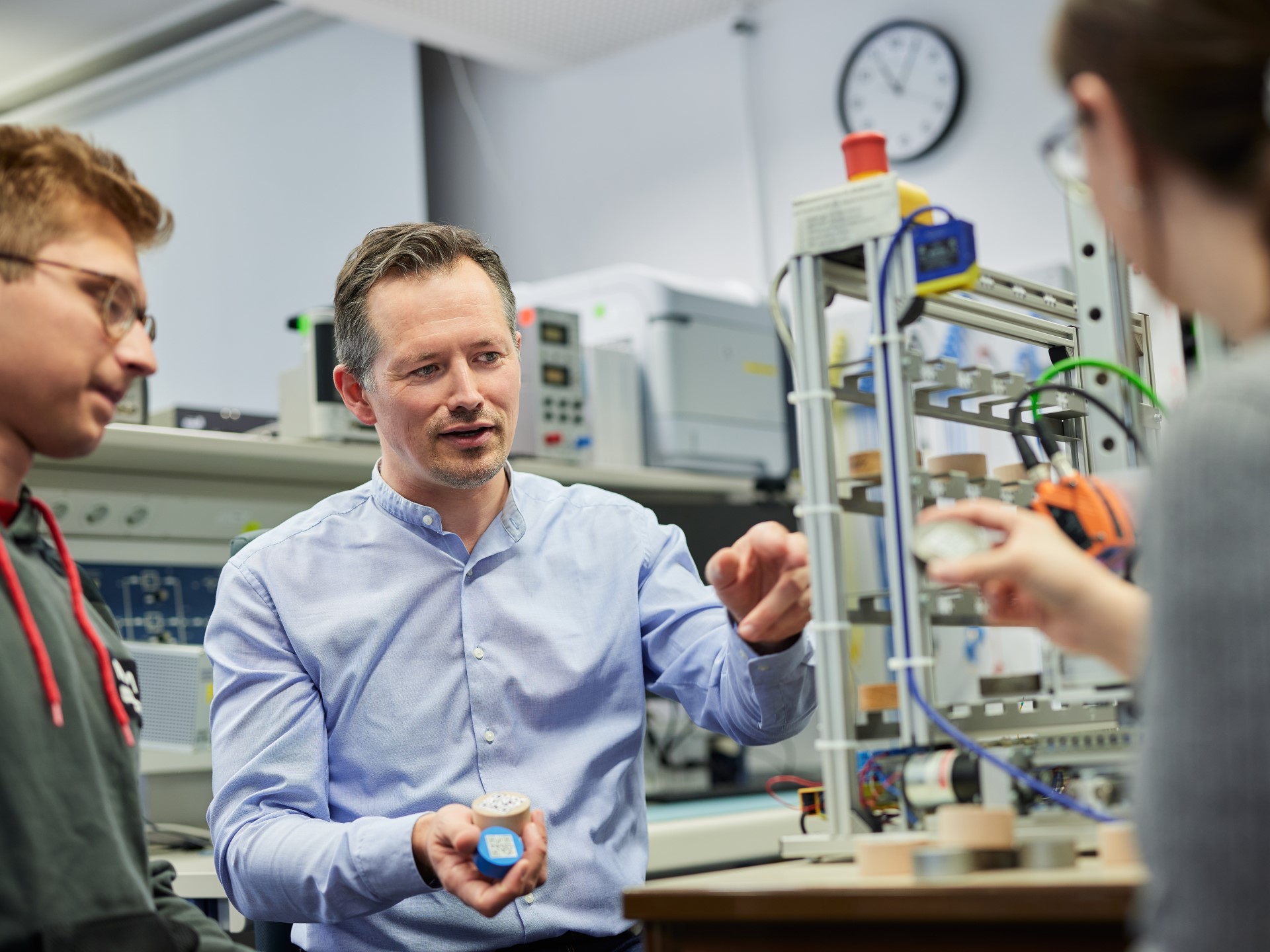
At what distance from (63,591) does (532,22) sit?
343 cm

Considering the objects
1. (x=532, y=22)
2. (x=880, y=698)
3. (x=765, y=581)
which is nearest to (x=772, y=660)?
(x=765, y=581)

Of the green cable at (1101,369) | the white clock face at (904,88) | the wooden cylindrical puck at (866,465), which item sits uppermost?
the white clock face at (904,88)

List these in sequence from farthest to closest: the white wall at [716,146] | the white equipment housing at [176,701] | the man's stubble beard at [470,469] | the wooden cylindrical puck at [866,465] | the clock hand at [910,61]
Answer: the clock hand at [910,61] < the white wall at [716,146] < the white equipment housing at [176,701] < the man's stubble beard at [470,469] < the wooden cylindrical puck at [866,465]

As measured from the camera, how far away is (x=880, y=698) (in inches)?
43.9

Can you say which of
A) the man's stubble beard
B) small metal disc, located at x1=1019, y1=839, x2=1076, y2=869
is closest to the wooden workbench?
small metal disc, located at x1=1019, y1=839, x2=1076, y2=869

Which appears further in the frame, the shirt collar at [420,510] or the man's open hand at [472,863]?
the shirt collar at [420,510]

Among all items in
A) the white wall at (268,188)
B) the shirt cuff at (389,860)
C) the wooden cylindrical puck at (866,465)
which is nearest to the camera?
the wooden cylindrical puck at (866,465)

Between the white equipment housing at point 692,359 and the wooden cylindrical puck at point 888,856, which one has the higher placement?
the white equipment housing at point 692,359

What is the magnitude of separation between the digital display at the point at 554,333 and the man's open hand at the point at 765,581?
74.0 inches

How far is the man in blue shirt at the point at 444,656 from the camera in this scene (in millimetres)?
1435

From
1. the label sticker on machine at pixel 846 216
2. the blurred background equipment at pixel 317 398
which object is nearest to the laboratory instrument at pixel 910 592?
the label sticker on machine at pixel 846 216

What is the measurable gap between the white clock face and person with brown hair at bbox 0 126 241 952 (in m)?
3.19

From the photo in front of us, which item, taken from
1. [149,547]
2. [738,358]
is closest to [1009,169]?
[738,358]

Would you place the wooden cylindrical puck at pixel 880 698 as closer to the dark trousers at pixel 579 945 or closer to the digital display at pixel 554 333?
the dark trousers at pixel 579 945
